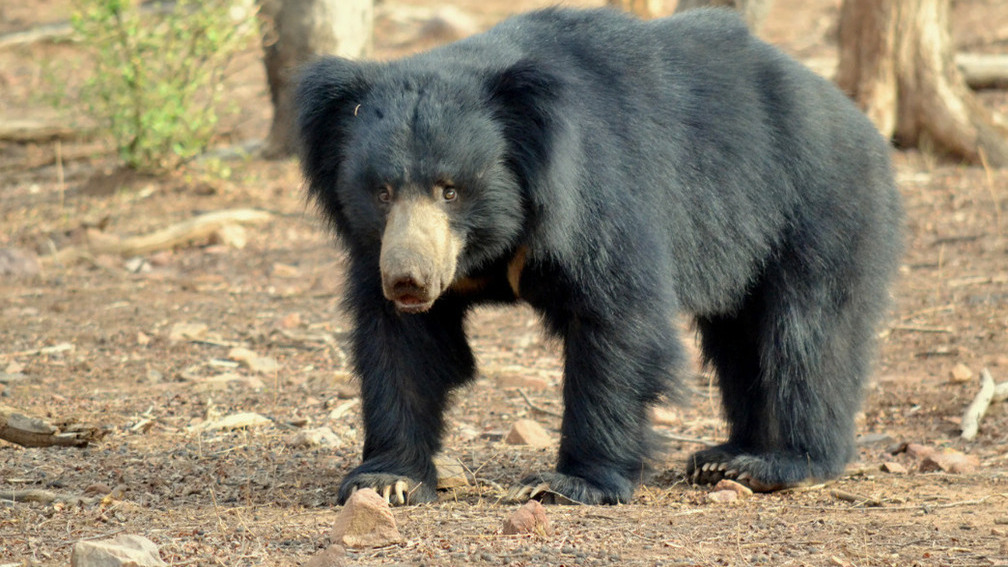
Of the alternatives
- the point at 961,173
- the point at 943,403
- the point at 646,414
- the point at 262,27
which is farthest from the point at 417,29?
the point at 646,414

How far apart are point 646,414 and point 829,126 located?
128 cm

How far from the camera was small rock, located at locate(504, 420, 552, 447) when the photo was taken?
4512 millimetres

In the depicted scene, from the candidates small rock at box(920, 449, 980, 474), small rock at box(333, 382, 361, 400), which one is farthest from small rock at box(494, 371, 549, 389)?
small rock at box(920, 449, 980, 474)

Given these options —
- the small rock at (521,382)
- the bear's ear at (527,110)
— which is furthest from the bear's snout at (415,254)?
the small rock at (521,382)

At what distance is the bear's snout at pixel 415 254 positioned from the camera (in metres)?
3.16

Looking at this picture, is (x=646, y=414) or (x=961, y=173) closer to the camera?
(x=646, y=414)

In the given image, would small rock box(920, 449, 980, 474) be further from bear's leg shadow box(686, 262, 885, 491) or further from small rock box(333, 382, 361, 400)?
small rock box(333, 382, 361, 400)

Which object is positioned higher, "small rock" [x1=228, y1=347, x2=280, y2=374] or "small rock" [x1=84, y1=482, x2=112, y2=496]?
"small rock" [x1=84, y1=482, x2=112, y2=496]

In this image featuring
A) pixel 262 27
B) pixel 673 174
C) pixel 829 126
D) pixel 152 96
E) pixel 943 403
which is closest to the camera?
pixel 673 174

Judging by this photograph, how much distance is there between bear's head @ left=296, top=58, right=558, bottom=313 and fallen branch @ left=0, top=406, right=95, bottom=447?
1.14 meters

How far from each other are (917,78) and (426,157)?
590 cm

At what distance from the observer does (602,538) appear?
2967 mm

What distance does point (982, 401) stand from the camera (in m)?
4.82

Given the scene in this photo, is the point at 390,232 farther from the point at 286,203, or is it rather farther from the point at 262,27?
the point at 262,27
